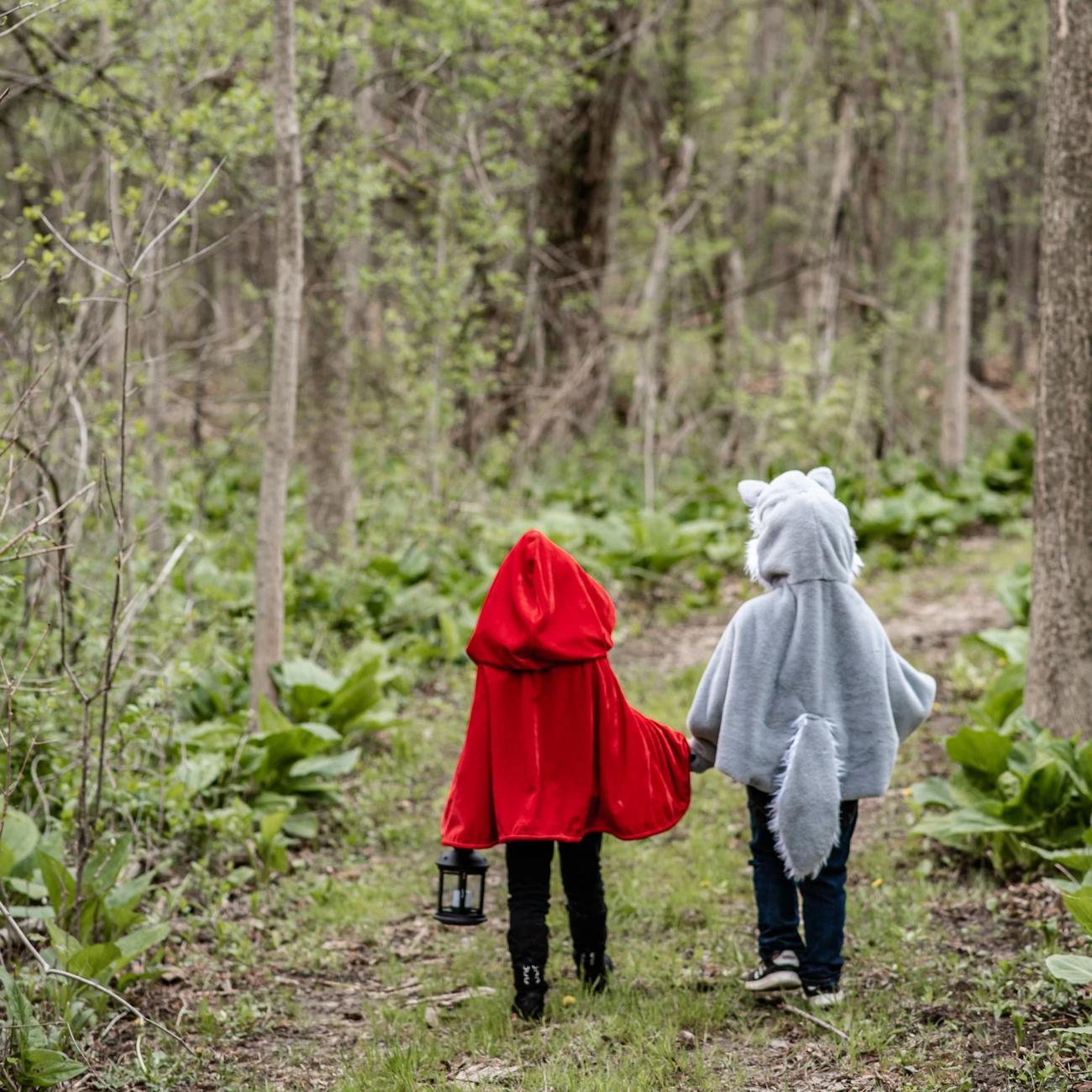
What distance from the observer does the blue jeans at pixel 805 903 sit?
4.13m

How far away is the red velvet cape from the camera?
400 centimetres

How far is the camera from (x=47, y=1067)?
358cm

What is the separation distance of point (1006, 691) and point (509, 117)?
6.37 metres

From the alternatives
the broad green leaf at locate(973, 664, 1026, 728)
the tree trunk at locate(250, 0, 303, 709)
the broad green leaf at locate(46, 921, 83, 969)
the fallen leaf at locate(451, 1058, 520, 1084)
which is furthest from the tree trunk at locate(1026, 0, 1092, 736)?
the broad green leaf at locate(46, 921, 83, 969)

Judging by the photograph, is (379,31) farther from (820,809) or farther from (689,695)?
(820,809)

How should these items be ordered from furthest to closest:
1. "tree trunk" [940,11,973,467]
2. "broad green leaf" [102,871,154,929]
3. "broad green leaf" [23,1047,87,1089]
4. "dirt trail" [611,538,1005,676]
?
"tree trunk" [940,11,973,467]
"dirt trail" [611,538,1005,676]
"broad green leaf" [102,871,154,929]
"broad green leaf" [23,1047,87,1089]

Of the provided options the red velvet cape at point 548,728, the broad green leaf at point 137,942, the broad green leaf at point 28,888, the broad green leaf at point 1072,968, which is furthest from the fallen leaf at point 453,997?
the broad green leaf at point 1072,968

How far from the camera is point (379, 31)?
945 cm

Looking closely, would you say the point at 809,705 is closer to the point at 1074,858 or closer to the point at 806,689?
the point at 806,689

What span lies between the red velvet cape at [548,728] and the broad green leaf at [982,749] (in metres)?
1.85

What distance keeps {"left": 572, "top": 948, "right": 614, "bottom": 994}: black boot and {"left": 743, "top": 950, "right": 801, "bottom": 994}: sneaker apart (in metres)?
0.48

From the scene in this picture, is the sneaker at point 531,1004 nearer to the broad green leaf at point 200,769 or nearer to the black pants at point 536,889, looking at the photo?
the black pants at point 536,889

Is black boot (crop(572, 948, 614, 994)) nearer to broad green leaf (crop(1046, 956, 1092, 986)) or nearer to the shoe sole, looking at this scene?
the shoe sole

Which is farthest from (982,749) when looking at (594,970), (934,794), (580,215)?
(580,215)
